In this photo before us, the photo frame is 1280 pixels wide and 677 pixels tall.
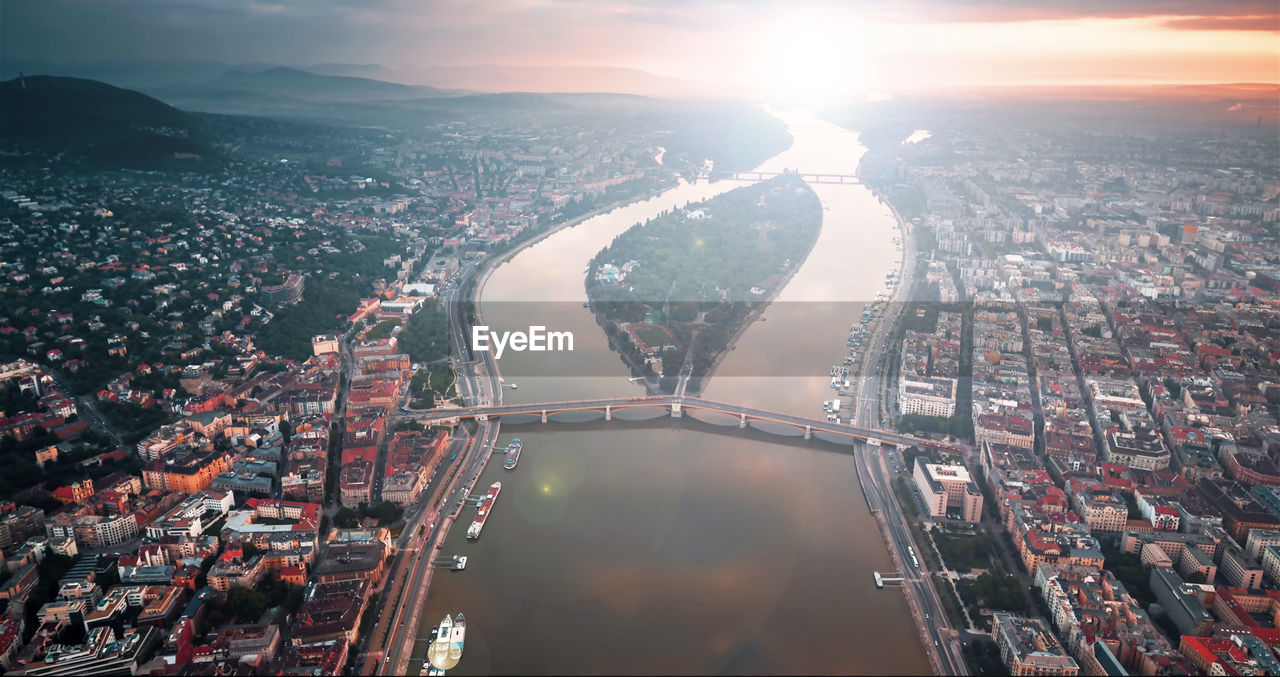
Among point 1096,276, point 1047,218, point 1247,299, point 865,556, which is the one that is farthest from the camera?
point 1047,218

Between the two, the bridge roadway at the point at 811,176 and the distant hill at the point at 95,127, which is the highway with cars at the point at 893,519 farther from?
the distant hill at the point at 95,127

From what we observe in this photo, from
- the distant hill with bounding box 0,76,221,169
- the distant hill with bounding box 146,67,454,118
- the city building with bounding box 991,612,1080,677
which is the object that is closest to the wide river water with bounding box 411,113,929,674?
the city building with bounding box 991,612,1080,677

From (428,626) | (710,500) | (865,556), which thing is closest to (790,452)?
(710,500)

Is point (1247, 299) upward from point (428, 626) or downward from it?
upward

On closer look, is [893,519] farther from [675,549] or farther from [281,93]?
[281,93]

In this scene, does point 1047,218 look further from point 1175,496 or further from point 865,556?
point 865,556

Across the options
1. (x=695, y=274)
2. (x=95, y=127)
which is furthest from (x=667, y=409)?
(x=95, y=127)
